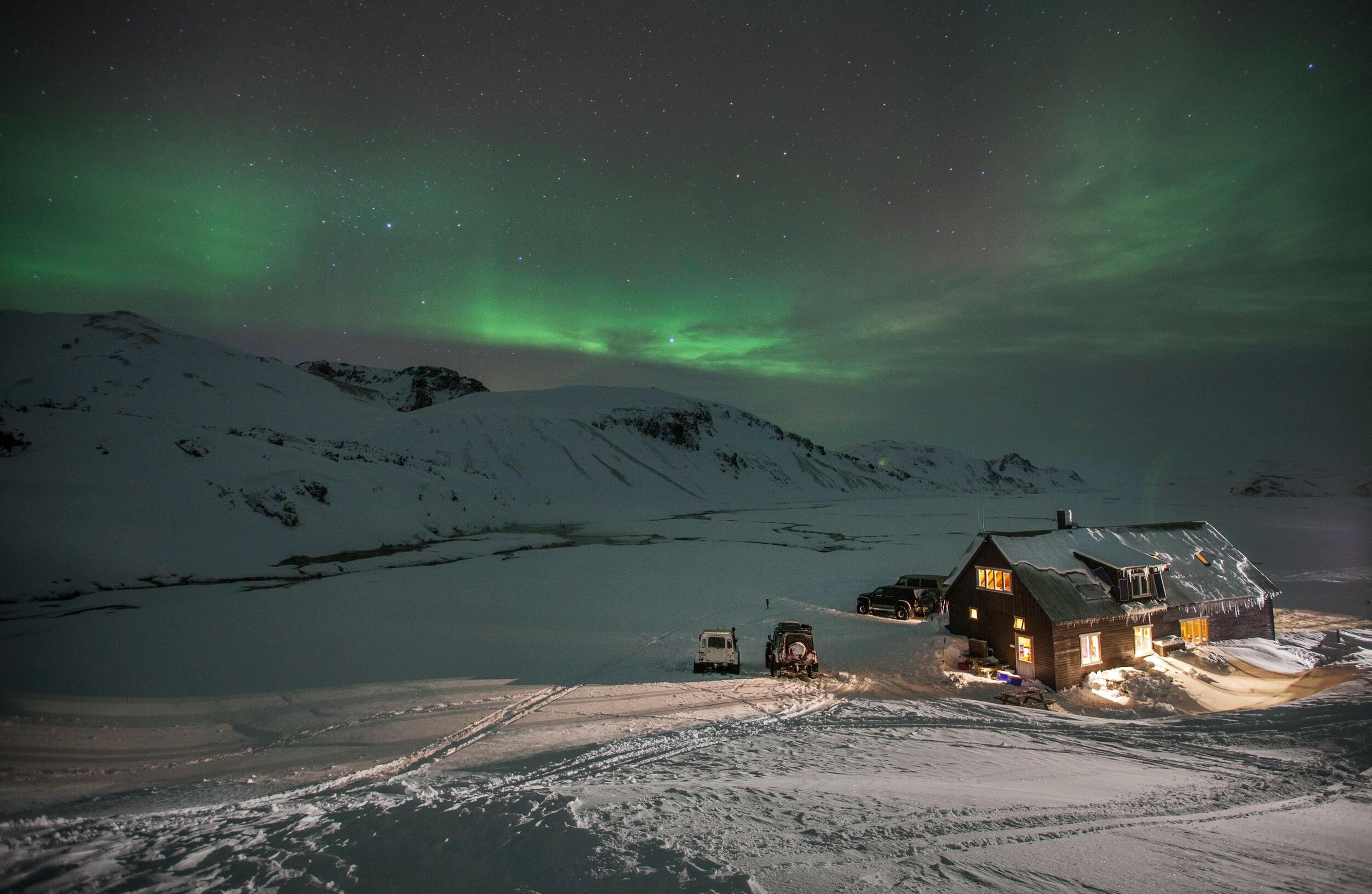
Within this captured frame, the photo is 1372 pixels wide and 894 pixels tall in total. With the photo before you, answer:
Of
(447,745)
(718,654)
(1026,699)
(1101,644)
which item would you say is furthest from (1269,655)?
(447,745)

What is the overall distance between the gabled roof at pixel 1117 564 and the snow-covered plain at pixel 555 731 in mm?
2540

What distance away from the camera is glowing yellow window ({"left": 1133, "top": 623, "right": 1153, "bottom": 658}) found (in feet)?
66.9

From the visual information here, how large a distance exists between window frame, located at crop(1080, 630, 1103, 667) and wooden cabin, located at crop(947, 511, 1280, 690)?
0.14 feet

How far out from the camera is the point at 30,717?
12633 mm

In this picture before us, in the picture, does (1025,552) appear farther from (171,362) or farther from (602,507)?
(171,362)

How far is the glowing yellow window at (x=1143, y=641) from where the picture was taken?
66.9ft

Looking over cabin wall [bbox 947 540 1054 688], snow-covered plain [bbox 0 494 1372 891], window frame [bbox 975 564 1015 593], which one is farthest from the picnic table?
window frame [bbox 975 564 1015 593]

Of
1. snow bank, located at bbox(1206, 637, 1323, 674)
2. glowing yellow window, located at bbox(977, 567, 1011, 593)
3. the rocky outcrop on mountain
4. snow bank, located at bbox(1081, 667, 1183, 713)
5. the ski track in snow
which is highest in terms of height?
the rocky outcrop on mountain

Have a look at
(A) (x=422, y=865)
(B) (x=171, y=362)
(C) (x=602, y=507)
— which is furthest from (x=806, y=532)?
(B) (x=171, y=362)

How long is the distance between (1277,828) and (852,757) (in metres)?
6.07

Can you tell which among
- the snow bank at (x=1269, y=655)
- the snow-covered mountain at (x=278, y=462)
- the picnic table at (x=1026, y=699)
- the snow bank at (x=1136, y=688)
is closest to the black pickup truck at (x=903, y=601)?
the snow bank at (x=1136, y=688)

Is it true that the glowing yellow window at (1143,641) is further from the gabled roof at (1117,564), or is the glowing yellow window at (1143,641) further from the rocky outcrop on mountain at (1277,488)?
the rocky outcrop on mountain at (1277,488)

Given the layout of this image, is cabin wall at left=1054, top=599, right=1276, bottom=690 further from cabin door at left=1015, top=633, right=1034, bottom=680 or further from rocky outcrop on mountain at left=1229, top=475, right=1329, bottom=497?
rocky outcrop on mountain at left=1229, top=475, right=1329, bottom=497

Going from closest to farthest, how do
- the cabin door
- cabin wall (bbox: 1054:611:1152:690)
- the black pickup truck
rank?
cabin wall (bbox: 1054:611:1152:690)
the cabin door
the black pickup truck
